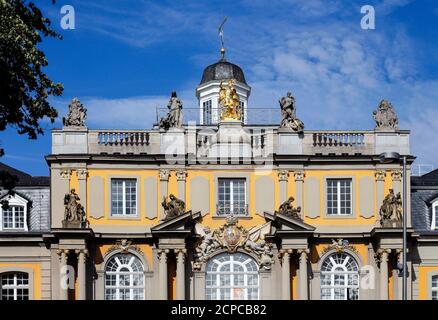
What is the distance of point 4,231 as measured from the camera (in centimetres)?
5053

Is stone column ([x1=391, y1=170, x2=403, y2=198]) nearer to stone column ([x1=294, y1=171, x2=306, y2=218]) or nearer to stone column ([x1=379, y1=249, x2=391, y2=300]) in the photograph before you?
stone column ([x1=379, y1=249, x2=391, y2=300])

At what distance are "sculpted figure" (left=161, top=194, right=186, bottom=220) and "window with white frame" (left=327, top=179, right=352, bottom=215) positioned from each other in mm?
7165

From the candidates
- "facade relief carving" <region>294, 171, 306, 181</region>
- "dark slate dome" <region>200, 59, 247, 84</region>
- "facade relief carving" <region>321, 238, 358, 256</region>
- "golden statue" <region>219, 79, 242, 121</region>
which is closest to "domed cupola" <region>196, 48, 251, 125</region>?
"dark slate dome" <region>200, 59, 247, 84</region>

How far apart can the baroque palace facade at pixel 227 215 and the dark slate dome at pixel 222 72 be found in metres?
9.95

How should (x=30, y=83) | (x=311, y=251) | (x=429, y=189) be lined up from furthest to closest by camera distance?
1. (x=429, y=189)
2. (x=311, y=251)
3. (x=30, y=83)

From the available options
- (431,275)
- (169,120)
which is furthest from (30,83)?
(431,275)

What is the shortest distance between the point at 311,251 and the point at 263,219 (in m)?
2.75

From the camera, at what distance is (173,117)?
50375 mm

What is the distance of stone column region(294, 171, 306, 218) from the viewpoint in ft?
164

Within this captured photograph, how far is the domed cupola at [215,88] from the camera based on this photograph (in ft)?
189

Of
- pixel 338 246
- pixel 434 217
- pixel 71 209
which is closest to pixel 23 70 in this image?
pixel 71 209

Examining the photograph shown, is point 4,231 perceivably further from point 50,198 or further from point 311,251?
point 311,251

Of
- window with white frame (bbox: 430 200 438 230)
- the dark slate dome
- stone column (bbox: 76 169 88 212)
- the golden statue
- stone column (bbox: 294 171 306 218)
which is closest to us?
stone column (bbox: 76 169 88 212)

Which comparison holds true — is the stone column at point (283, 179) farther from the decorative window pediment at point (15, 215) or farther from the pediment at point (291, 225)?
the decorative window pediment at point (15, 215)
